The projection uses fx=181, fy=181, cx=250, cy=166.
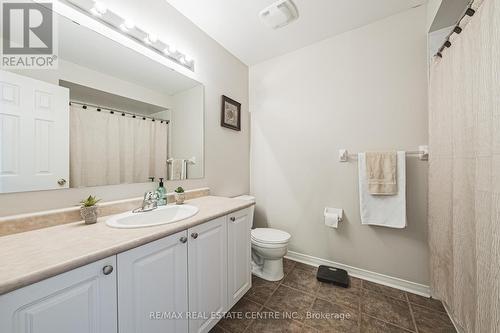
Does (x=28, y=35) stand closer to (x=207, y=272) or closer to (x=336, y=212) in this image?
(x=207, y=272)

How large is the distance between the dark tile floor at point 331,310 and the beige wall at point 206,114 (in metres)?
1.06

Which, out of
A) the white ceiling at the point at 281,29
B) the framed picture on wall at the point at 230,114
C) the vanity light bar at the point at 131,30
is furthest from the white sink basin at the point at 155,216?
the white ceiling at the point at 281,29

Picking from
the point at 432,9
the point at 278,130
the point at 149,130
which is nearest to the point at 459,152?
Result: the point at 432,9

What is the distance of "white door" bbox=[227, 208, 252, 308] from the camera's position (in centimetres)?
127

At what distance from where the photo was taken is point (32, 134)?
2.89 ft

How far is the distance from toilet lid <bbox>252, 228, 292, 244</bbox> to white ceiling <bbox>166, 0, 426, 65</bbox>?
2.03 m

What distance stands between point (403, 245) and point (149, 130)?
7.63 feet

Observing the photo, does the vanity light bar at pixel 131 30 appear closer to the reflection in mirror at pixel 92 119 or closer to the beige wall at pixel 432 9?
the reflection in mirror at pixel 92 119

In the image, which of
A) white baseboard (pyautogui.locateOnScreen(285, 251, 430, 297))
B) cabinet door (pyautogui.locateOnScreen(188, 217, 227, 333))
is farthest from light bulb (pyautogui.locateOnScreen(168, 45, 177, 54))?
white baseboard (pyautogui.locateOnScreen(285, 251, 430, 297))

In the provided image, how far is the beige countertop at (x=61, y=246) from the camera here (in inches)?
20.7

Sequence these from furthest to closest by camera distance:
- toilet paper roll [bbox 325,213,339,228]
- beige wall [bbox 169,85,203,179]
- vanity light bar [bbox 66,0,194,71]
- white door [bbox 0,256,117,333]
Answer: toilet paper roll [bbox 325,213,339,228], beige wall [bbox 169,85,203,179], vanity light bar [bbox 66,0,194,71], white door [bbox 0,256,117,333]

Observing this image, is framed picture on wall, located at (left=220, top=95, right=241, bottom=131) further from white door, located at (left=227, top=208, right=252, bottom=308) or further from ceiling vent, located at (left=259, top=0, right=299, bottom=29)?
white door, located at (left=227, top=208, right=252, bottom=308)

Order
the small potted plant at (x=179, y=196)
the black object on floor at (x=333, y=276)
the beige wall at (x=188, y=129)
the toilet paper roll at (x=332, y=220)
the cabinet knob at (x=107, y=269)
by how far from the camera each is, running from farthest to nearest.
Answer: the toilet paper roll at (x=332, y=220)
the black object on floor at (x=333, y=276)
the beige wall at (x=188, y=129)
the small potted plant at (x=179, y=196)
the cabinet knob at (x=107, y=269)

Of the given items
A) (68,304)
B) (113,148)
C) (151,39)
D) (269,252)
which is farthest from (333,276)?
(151,39)
